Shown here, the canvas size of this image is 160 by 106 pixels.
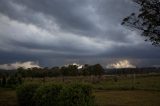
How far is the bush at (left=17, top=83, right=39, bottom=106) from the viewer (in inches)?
964

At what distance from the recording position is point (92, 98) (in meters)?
19.1

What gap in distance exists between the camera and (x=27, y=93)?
977 inches

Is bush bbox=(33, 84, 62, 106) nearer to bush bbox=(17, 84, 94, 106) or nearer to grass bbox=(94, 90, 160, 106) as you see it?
bush bbox=(17, 84, 94, 106)

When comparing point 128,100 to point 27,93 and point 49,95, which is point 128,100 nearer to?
point 27,93

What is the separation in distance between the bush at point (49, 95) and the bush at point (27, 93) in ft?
9.69

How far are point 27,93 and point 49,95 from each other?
4.76 m

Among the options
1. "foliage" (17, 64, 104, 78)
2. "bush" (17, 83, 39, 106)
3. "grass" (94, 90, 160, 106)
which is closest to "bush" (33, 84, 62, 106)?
"bush" (17, 83, 39, 106)

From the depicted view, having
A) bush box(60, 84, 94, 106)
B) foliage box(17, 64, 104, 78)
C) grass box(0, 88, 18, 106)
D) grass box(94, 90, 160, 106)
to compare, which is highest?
foliage box(17, 64, 104, 78)

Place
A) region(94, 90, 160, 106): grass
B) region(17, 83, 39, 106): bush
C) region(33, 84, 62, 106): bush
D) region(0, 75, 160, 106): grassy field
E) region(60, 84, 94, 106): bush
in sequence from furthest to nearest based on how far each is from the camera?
1. region(0, 75, 160, 106): grassy field
2. region(94, 90, 160, 106): grass
3. region(17, 83, 39, 106): bush
4. region(33, 84, 62, 106): bush
5. region(60, 84, 94, 106): bush

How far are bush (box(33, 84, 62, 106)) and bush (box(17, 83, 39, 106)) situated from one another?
295cm

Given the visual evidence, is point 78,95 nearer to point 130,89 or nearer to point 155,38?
point 155,38

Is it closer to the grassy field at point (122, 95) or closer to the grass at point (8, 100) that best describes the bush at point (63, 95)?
the grassy field at point (122, 95)

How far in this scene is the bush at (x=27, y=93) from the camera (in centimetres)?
2448

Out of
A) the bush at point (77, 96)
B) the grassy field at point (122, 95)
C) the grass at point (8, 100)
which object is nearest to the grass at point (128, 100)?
the grassy field at point (122, 95)
